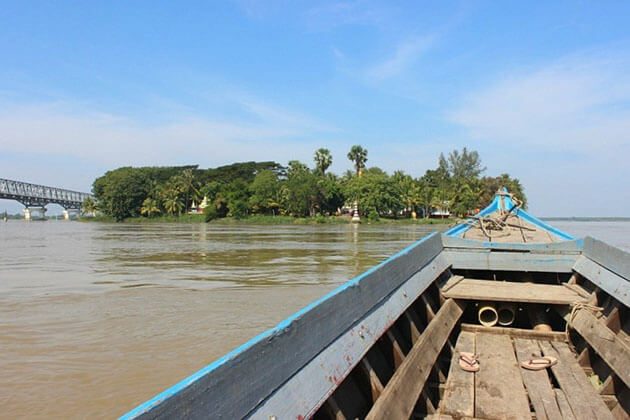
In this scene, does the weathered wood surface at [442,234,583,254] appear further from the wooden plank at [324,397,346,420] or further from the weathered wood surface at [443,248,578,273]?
the wooden plank at [324,397,346,420]

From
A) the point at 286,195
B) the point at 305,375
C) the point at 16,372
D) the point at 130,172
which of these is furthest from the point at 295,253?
the point at 130,172

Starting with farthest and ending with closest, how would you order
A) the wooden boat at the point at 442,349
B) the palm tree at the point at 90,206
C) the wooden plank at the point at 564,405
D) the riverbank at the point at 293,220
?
the palm tree at the point at 90,206
the riverbank at the point at 293,220
the wooden plank at the point at 564,405
the wooden boat at the point at 442,349

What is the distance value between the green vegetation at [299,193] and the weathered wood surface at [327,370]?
186 ft

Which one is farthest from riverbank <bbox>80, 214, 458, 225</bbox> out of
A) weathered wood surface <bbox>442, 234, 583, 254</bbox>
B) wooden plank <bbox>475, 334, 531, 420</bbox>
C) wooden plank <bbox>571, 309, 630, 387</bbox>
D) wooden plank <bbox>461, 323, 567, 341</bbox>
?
wooden plank <bbox>475, 334, 531, 420</bbox>

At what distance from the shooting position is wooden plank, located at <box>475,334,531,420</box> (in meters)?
2.80

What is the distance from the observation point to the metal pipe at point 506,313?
4.73 meters

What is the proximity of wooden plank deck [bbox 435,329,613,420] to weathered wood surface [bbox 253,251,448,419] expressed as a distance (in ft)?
2.10

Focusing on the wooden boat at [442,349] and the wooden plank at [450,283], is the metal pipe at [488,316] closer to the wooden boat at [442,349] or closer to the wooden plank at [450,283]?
the wooden boat at [442,349]

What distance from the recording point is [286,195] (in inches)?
2525

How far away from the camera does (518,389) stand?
10.2 ft

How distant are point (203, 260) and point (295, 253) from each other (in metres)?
3.98

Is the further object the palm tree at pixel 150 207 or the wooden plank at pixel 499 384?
the palm tree at pixel 150 207

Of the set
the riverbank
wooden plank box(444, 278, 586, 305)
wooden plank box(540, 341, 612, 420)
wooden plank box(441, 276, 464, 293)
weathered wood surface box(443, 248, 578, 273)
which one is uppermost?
weathered wood surface box(443, 248, 578, 273)

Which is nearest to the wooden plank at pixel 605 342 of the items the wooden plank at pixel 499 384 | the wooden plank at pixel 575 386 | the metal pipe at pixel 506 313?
the wooden plank at pixel 575 386
